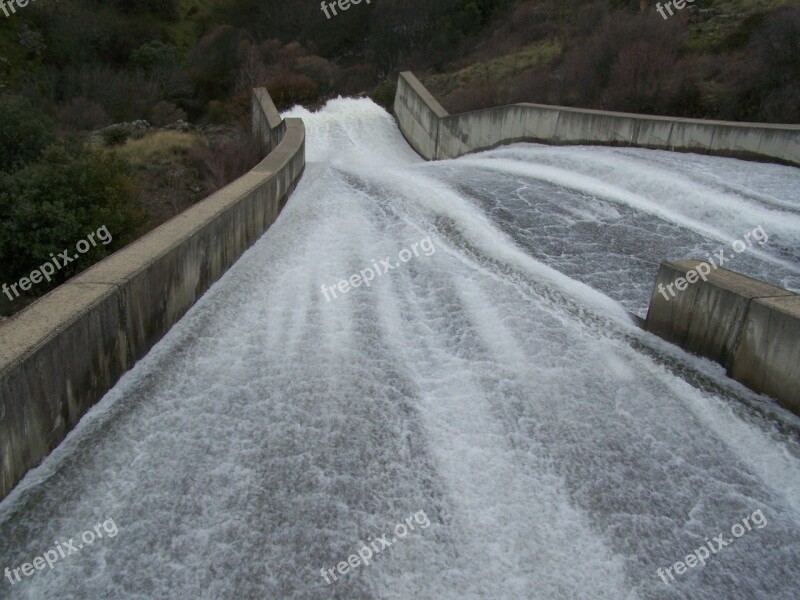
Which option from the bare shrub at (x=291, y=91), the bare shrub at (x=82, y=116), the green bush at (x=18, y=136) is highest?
the bare shrub at (x=291, y=91)

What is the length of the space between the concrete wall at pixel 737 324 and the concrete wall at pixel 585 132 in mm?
7650

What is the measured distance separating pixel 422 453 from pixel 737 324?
10.3 feet

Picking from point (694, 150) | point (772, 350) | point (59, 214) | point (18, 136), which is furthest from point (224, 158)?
point (772, 350)

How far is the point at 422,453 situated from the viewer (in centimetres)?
452

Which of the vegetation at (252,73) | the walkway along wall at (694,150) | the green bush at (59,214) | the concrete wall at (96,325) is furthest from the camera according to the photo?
the vegetation at (252,73)

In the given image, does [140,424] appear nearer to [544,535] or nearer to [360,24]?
[544,535]

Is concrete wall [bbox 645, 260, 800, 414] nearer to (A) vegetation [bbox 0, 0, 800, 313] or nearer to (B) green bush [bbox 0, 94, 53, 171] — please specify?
(A) vegetation [bbox 0, 0, 800, 313]

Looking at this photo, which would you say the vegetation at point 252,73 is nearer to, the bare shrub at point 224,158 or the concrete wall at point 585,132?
the bare shrub at point 224,158

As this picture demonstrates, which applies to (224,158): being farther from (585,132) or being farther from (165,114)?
(165,114)

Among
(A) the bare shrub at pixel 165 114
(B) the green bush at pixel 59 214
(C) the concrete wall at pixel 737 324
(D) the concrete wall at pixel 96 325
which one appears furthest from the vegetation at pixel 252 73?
(C) the concrete wall at pixel 737 324

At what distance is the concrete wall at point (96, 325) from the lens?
13.0 ft

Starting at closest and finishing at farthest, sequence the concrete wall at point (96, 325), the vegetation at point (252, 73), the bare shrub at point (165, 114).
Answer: the concrete wall at point (96, 325) < the vegetation at point (252, 73) < the bare shrub at point (165, 114)

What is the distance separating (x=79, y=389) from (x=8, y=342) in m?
0.69

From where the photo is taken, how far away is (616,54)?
1994 centimetres
